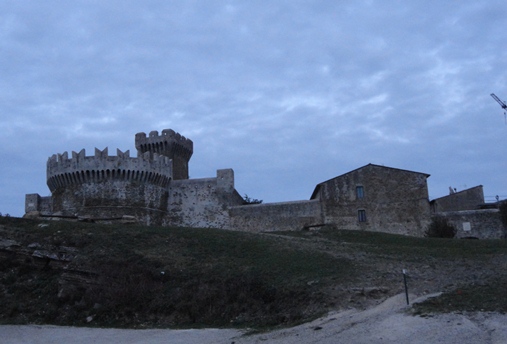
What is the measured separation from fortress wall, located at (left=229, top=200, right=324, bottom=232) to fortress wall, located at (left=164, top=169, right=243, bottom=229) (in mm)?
1887

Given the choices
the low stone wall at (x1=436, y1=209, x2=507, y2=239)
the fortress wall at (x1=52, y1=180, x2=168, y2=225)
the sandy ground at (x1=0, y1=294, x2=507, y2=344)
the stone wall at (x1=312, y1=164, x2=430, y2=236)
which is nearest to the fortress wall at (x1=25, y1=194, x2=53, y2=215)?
the fortress wall at (x1=52, y1=180, x2=168, y2=225)

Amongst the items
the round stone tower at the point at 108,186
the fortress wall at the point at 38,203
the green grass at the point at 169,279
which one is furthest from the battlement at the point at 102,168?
the green grass at the point at 169,279

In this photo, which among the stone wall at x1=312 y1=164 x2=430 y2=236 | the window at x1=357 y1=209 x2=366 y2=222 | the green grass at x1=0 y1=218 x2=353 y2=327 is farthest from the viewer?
the window at x1=357 y1=209 x2=366 y2=222

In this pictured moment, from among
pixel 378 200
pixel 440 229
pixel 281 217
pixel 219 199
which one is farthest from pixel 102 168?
pixel 440 229

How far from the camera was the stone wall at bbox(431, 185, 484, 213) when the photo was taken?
1848 inches

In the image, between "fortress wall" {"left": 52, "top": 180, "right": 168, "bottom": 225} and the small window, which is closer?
the small window

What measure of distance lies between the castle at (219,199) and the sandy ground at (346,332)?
21.7 meters

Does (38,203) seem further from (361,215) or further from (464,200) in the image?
(464,200)

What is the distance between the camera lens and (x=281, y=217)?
42.1 m

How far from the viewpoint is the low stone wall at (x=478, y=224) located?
130 ft

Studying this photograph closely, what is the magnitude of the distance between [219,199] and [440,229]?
15.9 meters

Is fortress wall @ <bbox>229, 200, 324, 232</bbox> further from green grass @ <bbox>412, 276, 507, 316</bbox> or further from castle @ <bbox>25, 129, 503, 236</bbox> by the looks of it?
green grass @ <bbox>412, 276, 507, 316</bbox>

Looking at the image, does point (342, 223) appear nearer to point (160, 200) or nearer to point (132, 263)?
point (160, 200)

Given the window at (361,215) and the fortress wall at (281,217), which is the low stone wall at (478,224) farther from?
the fortress wall at (281,217)
